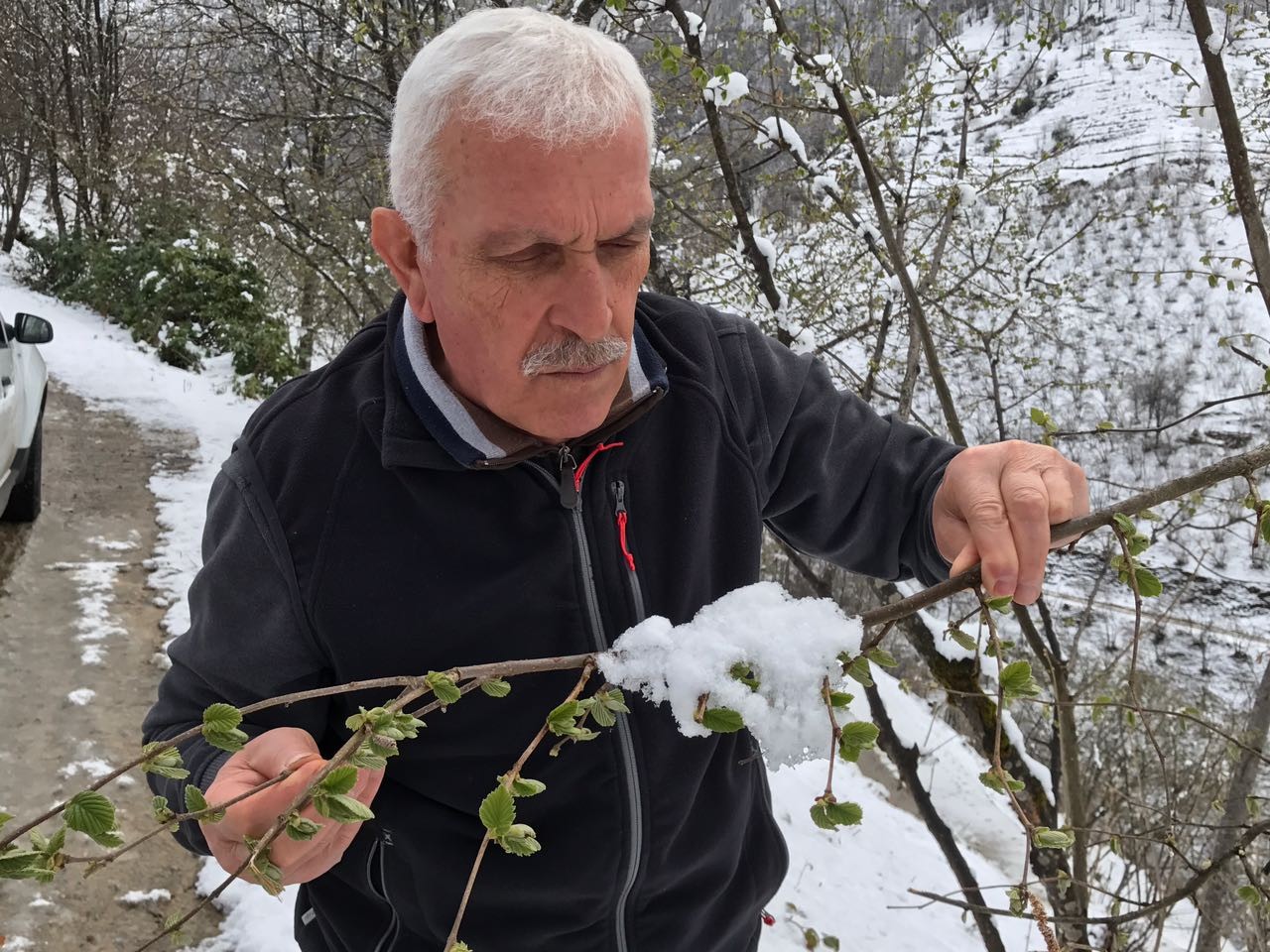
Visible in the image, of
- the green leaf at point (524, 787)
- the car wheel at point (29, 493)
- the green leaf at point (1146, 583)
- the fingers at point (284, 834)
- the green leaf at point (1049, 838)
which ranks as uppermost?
the green leaf at point (1146, 583)

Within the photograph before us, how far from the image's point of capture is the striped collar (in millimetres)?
1461

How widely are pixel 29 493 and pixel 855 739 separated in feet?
23.7

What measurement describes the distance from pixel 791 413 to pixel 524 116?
2.71ft

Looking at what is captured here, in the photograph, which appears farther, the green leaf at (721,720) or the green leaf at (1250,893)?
the green leaf at (1250,893)

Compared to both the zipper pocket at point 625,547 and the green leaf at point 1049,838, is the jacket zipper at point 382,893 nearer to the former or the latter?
the zipper pocket at point 625,547

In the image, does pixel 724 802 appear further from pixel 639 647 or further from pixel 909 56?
pixel 909 56

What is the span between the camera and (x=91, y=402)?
9.96 metres

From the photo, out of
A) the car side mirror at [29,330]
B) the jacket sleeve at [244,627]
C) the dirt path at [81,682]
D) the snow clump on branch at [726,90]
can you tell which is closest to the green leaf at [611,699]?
the jacket sleeve at [244,627]

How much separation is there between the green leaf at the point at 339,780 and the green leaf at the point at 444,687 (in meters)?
0.11

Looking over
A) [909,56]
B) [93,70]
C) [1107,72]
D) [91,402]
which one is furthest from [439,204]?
[1107,72]

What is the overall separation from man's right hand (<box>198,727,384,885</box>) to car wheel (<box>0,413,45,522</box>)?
20.9 ft

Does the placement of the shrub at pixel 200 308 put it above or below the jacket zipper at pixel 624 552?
below

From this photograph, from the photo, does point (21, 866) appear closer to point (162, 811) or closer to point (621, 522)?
point (162, 811)

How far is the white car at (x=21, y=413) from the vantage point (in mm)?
5605
